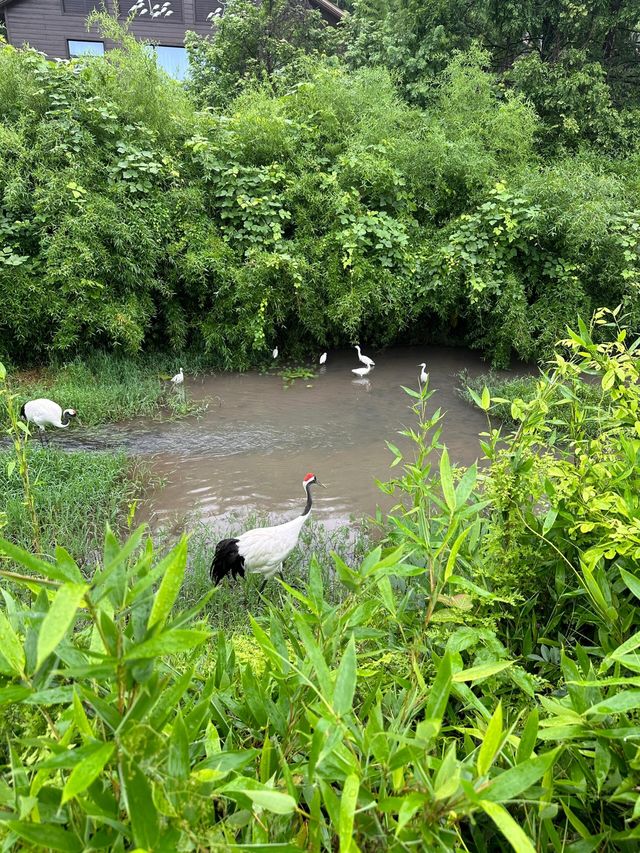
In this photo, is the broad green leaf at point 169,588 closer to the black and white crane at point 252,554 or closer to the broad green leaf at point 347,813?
the broad green leaf at point 347,813

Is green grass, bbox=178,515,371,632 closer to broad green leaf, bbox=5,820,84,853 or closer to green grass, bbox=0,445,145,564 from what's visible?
green grass, bbox=0,445,145,564

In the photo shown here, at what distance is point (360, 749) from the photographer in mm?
807

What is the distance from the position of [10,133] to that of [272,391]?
13.8 feet

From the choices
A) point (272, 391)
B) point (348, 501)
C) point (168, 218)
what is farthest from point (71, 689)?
point (168, 218)

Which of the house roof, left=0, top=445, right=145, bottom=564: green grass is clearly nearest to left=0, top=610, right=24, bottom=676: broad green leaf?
left=0, top=445, right=145, bottom=564: green grass

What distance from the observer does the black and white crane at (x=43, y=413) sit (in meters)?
5.35

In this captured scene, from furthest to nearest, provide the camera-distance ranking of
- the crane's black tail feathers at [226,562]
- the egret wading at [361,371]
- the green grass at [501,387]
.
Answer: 1. the egret wading at [361,371]
2. the green grass at [501,387]
3. the crane's black tail feathers at [226,562]

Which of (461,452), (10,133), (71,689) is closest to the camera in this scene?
(71,689)

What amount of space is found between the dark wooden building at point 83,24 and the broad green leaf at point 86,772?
A: 58.3 ft

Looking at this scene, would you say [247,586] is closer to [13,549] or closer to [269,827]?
[269,827]

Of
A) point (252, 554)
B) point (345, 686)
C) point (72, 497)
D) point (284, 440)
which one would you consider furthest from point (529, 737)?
point (284, 440)

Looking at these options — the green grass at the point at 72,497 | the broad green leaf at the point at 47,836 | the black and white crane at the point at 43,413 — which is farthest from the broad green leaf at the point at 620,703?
the black and white crane at the point at 43,413

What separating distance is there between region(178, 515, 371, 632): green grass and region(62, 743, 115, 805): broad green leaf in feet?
7.88

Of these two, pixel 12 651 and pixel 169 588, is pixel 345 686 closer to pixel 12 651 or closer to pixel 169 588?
pixel 169 588
